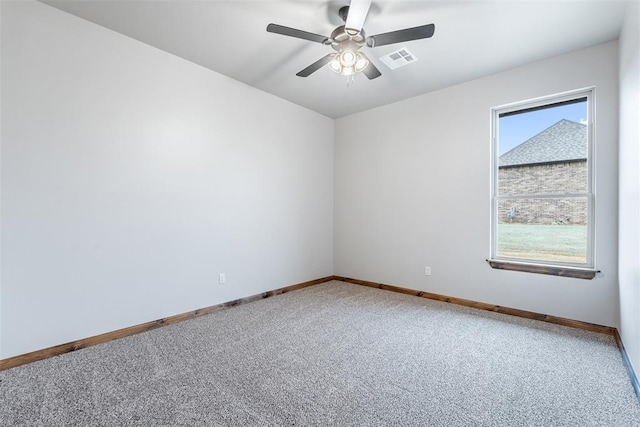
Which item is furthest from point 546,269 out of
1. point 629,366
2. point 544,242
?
point 629,366

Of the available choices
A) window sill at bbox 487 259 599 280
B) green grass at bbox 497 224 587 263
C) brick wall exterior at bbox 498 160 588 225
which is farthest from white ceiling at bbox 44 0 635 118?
window sill at bbox 487 259 599 280

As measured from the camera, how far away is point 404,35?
2100mm

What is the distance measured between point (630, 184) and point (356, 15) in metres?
2.32

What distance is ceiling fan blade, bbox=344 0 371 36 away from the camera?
191 centimetres

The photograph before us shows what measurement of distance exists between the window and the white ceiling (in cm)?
61

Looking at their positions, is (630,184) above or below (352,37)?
below

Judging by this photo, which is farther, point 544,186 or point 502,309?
point 502,309

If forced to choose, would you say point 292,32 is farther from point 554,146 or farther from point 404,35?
point 554,146

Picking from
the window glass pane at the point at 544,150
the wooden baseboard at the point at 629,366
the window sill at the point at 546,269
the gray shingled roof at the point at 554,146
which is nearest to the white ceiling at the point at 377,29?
the window glass pane at the point at 544,150

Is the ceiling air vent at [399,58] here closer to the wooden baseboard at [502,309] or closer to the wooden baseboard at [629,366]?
the wooden baseboard at [502,309]

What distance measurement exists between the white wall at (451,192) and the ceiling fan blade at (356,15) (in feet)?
7.10

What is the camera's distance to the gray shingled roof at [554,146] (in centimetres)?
299

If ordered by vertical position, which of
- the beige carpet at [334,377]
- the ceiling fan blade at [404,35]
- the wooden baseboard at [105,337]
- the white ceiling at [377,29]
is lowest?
the beige carpet at [334,377]

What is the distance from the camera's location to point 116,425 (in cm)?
154
